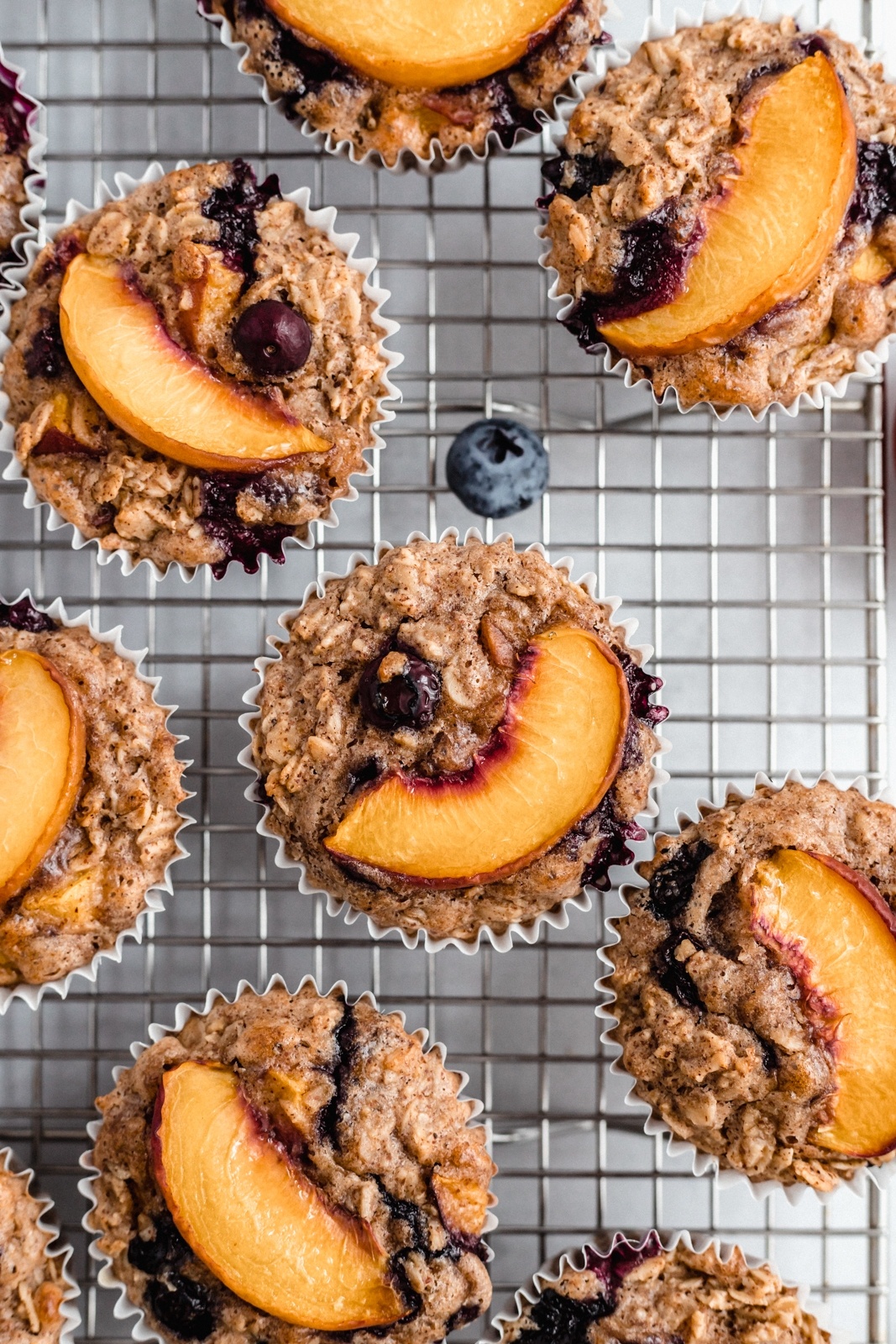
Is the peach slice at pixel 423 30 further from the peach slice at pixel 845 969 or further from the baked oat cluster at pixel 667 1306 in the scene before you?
the baked oat cluster at pixel 667 1306

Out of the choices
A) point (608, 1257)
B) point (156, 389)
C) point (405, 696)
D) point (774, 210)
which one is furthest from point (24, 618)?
point (608, 1257)

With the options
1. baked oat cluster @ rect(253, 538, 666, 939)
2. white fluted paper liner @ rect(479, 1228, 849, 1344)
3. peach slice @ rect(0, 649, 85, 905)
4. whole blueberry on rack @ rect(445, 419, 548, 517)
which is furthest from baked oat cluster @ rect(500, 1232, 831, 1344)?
whole blueberry on rack @ rect(445, 419, 548, 517)

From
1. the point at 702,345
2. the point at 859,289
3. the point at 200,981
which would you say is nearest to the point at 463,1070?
the point at 200,981

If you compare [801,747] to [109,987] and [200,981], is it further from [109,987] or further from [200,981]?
[109,987]

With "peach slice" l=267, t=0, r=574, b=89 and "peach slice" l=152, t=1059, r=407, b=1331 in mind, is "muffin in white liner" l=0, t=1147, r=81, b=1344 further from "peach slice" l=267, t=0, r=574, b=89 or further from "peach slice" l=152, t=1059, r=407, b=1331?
"peach slice" l=267, t=0, r=574, b=89

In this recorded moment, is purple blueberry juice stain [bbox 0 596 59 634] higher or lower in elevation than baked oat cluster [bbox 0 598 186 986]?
higher

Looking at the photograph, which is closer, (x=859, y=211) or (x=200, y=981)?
(x=859, y=211)

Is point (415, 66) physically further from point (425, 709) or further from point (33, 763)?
point (33, 763)
